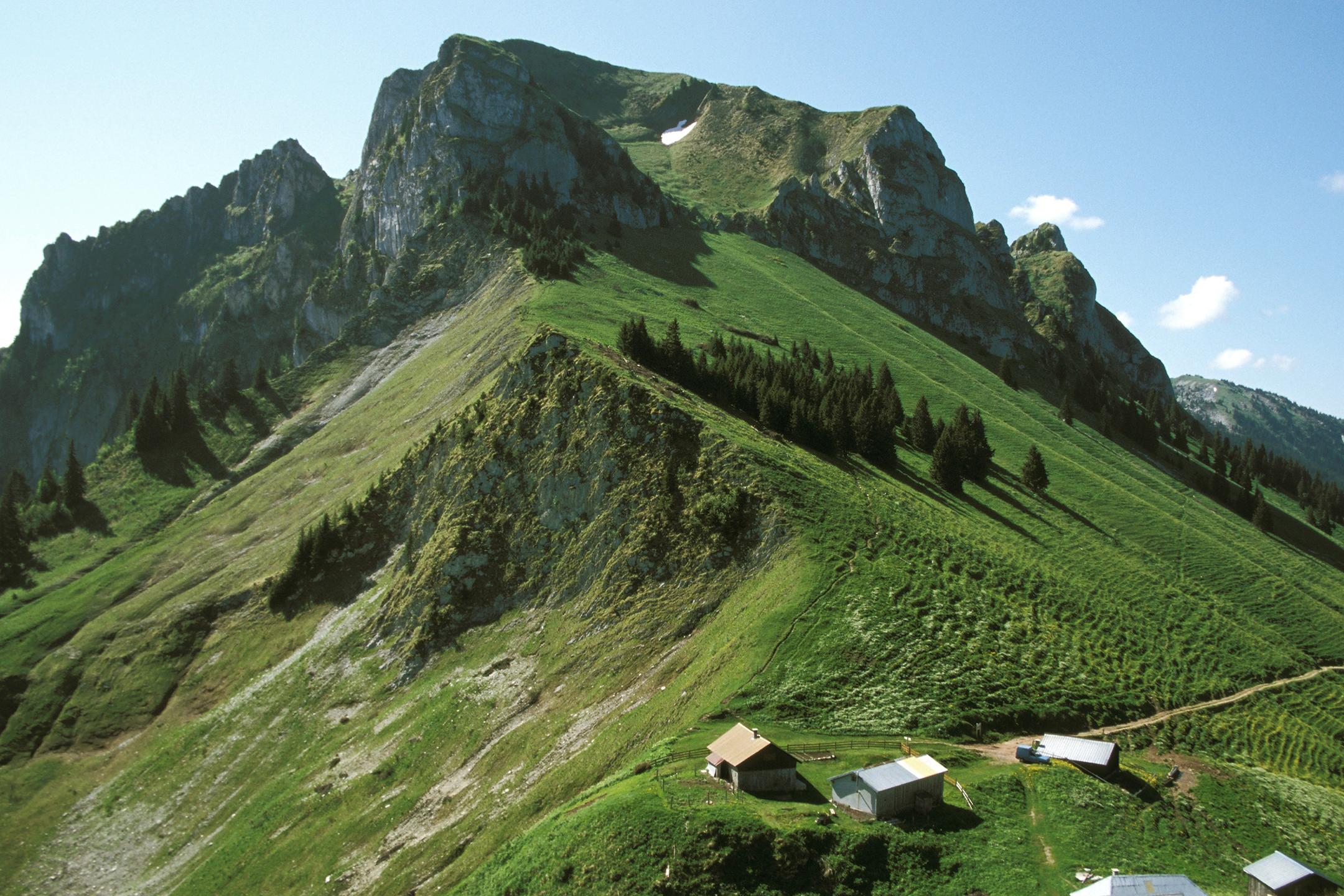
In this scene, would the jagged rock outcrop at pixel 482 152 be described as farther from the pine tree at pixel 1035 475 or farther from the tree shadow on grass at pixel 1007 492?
the pine tree at pixel 1035 475

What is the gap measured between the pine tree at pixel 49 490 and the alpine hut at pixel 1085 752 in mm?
115142

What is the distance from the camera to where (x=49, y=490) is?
102 meters

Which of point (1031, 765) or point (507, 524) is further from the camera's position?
point (507, 524)

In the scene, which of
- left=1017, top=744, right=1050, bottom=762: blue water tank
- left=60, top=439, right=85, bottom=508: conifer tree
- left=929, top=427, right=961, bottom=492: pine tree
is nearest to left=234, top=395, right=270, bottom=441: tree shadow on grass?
left=60, top=439, right=85, bottom=508: conifer tree

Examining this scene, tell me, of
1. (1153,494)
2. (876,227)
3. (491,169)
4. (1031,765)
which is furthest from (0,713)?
(876,227)

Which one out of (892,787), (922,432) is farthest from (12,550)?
(922,432)

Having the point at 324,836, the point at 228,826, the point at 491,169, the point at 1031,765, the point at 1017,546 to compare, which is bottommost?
the point at 228,826

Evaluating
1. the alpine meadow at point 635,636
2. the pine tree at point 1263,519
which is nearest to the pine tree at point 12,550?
the alpine meadow at point 635,636

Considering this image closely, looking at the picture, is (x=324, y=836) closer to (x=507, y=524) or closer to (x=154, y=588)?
(x=507, y=524)

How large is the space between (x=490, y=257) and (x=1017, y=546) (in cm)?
9200

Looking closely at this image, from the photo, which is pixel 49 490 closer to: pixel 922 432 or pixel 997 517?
pixel 922 432

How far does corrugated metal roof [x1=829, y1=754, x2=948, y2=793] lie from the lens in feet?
96.1

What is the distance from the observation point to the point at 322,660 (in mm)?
60344

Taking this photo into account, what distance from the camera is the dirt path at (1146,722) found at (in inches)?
1388
